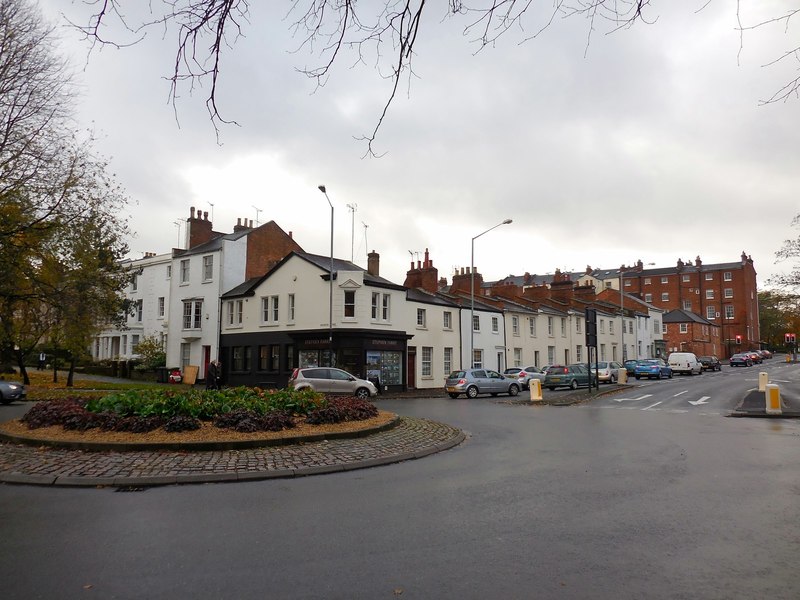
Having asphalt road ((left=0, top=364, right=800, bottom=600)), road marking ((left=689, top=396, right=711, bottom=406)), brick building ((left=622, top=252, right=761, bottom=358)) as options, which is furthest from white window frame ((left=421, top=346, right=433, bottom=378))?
brick building ((left=622, top=252, right=761, bottom=358))

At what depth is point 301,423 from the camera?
42.2 ft

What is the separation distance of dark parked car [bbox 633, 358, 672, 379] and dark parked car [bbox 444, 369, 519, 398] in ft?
63.3

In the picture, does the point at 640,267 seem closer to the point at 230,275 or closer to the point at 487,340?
the point at 487,340

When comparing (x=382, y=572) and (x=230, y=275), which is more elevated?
(x=230, y=275)

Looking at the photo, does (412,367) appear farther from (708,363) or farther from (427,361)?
(708,363)

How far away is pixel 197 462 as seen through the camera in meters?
9.35

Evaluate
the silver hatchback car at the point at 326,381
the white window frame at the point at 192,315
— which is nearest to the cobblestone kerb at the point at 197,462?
the silver hatchback car at the point at 326,381

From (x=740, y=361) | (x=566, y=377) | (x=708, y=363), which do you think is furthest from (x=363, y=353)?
(x=740, y=361)

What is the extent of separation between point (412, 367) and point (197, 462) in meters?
28.6

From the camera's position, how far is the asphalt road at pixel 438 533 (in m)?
4.29

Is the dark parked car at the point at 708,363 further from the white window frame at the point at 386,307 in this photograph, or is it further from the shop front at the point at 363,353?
the white window frame at the point at 386,307

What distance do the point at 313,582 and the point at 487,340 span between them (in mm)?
39029

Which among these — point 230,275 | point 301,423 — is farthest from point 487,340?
point 301,423

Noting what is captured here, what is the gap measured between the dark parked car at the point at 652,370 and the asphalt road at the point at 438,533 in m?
38.0
